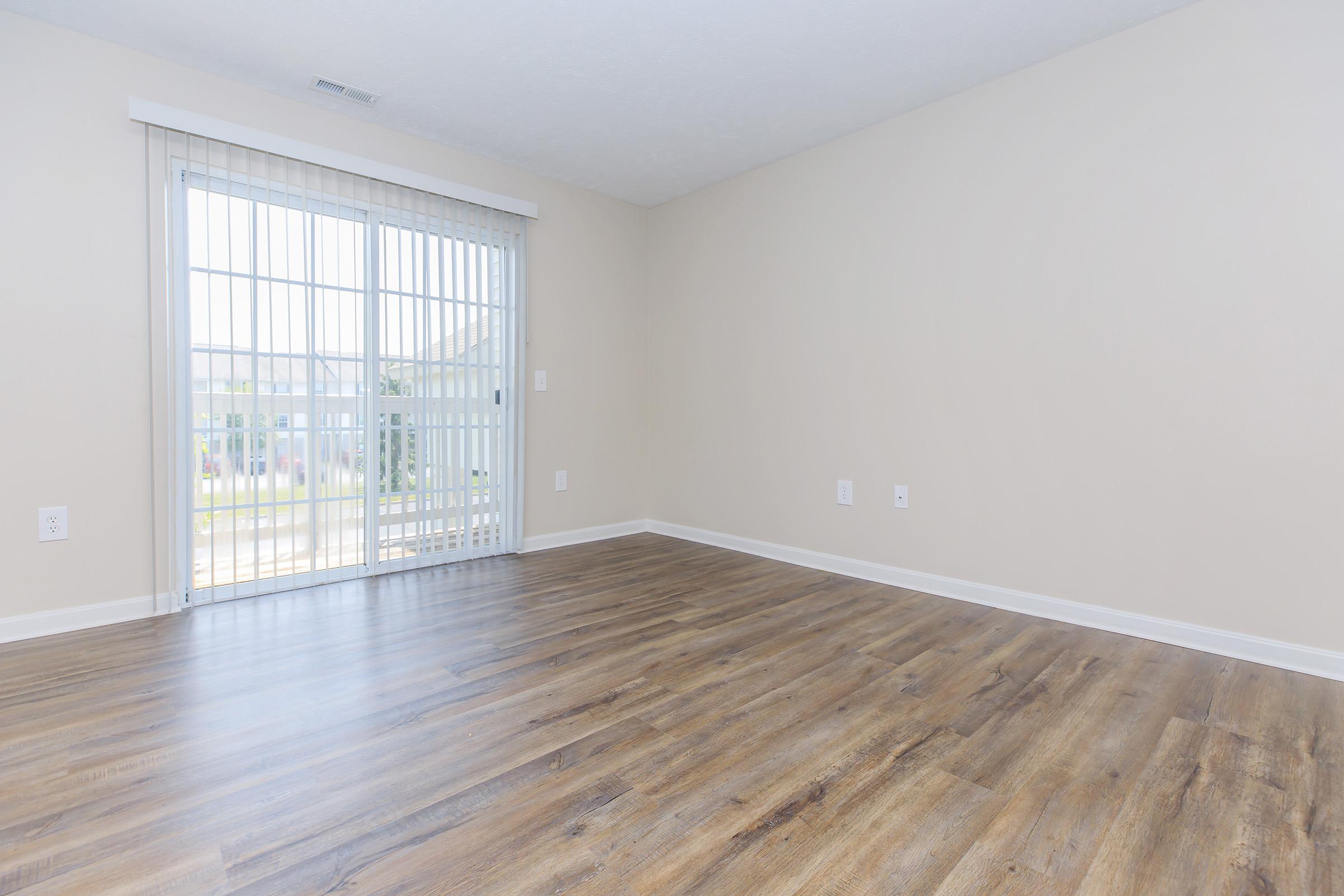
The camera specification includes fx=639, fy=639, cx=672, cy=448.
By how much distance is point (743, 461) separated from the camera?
13.3ft

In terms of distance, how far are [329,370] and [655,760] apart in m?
2.56

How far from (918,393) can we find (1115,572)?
1127 mm

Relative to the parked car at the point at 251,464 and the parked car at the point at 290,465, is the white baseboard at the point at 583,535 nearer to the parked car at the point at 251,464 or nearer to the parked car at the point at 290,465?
the parked car at the point at 290,465

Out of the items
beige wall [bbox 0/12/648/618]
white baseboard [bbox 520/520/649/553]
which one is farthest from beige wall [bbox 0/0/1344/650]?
white baseboard [bbox 520/520/649/553]

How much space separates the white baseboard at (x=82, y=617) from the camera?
7.91 feet

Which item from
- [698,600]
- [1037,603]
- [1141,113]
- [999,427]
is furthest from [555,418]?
[1141,113]

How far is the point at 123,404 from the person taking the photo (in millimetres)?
2639

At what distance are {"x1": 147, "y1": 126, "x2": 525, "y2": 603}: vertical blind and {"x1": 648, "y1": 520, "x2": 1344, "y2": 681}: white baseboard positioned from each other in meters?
1.87

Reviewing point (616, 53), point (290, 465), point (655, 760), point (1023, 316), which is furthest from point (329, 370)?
point (1023, 316)

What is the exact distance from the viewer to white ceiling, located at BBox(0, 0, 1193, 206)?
2354 millimetres

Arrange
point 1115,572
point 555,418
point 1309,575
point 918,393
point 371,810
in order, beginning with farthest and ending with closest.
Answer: point 555,418, point 918,393, point 1115,572, point 1309,575, point 371,810

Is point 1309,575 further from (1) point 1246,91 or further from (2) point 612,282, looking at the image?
(2) point 612,282

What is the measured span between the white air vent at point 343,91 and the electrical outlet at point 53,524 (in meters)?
2.07

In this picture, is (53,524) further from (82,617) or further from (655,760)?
(655,760)
